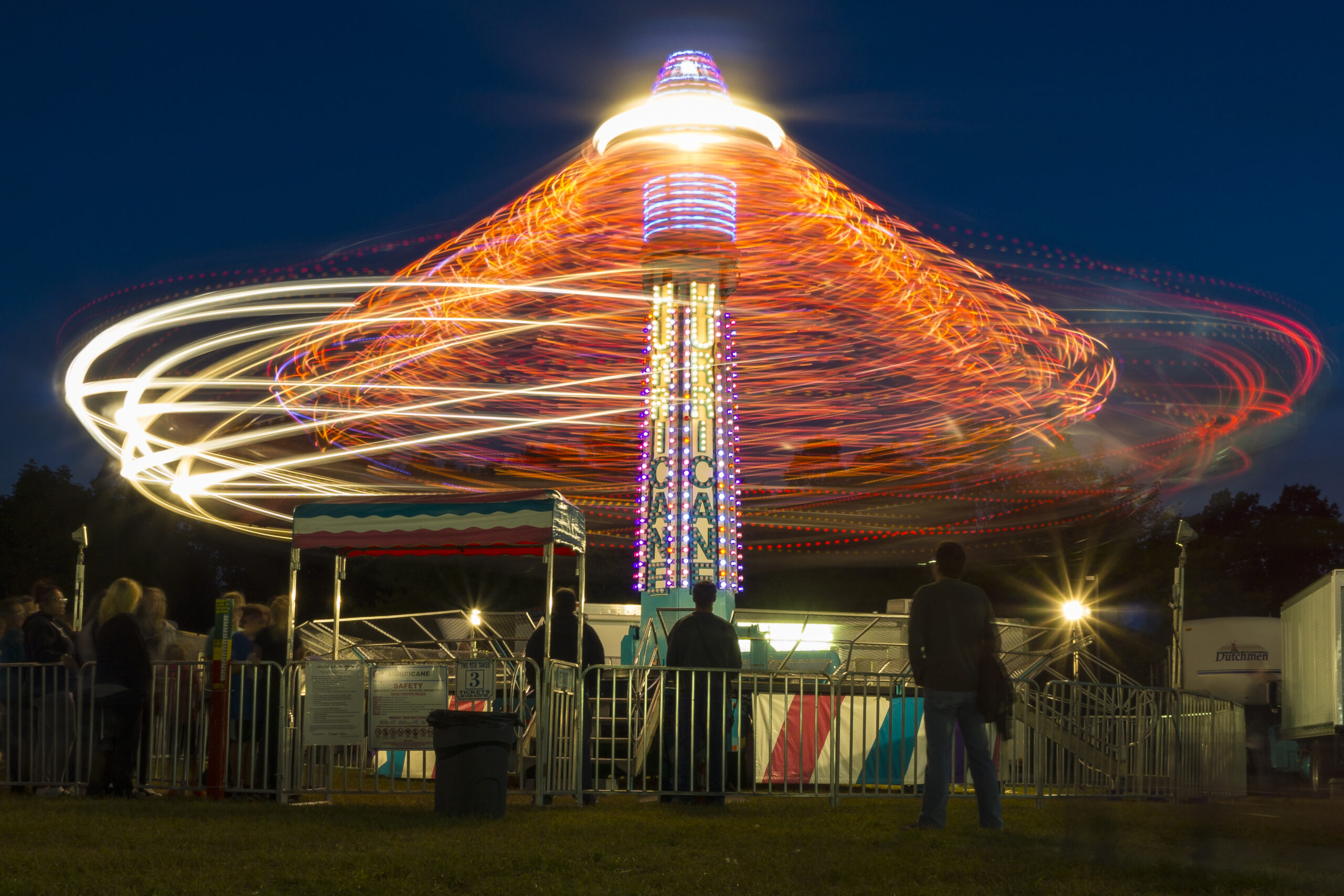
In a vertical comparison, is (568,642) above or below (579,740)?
above

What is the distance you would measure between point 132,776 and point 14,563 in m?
49.0

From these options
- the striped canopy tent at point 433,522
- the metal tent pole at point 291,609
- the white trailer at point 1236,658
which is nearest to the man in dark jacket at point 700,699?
the striped canopy tent at point 433,522

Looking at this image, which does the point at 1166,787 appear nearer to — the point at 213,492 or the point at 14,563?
the point at 213,492

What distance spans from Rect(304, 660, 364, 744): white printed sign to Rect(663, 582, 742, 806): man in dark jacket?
2679mm

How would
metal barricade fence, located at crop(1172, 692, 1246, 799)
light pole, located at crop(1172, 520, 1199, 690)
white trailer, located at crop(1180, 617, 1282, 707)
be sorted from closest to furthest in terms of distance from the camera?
metal barricade fence, located at crop(1172, 692, 1246, 799), light pole, located at crop(1172, 520, 1199, 690), white trailer, located at crop(1180, 617, 1282, 707)

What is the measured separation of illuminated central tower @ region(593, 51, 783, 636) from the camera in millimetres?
21922

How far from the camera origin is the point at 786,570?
53344 mm

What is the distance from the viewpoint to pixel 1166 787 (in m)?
13.8

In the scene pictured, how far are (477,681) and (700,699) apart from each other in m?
1.97

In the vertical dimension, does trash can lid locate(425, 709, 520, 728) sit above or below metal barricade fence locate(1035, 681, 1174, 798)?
above

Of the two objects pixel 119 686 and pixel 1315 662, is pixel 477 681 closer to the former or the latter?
pixel 119 686

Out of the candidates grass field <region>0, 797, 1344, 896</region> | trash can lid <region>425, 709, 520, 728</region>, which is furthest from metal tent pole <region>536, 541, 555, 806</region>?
trash can lid <region>425, 709, 520, 728</region>

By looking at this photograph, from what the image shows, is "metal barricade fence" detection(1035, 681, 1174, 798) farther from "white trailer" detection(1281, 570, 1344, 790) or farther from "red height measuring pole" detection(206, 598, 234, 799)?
"red height measuring pole" detection(206, 598, 234, 799)

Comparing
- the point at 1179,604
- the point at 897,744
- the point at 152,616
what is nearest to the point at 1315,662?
the point at 897,744
